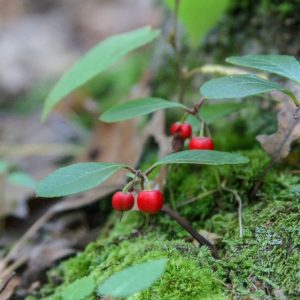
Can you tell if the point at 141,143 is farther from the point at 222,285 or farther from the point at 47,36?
the point at 47,36

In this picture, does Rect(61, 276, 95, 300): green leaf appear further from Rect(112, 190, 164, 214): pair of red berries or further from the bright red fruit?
the bright red fruit

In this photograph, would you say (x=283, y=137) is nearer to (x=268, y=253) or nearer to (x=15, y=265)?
(x=268, y=253)

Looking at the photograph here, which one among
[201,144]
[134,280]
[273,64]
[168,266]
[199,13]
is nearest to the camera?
[134,280]

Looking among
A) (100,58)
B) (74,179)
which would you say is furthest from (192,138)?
(100,58)

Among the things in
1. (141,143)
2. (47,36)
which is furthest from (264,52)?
(47,36)

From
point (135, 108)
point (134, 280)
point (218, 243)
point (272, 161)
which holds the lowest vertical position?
point (218, 243)

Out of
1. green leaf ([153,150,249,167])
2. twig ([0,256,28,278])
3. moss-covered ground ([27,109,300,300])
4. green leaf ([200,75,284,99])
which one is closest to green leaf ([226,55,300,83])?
green leaf ([200,75,284,99])
